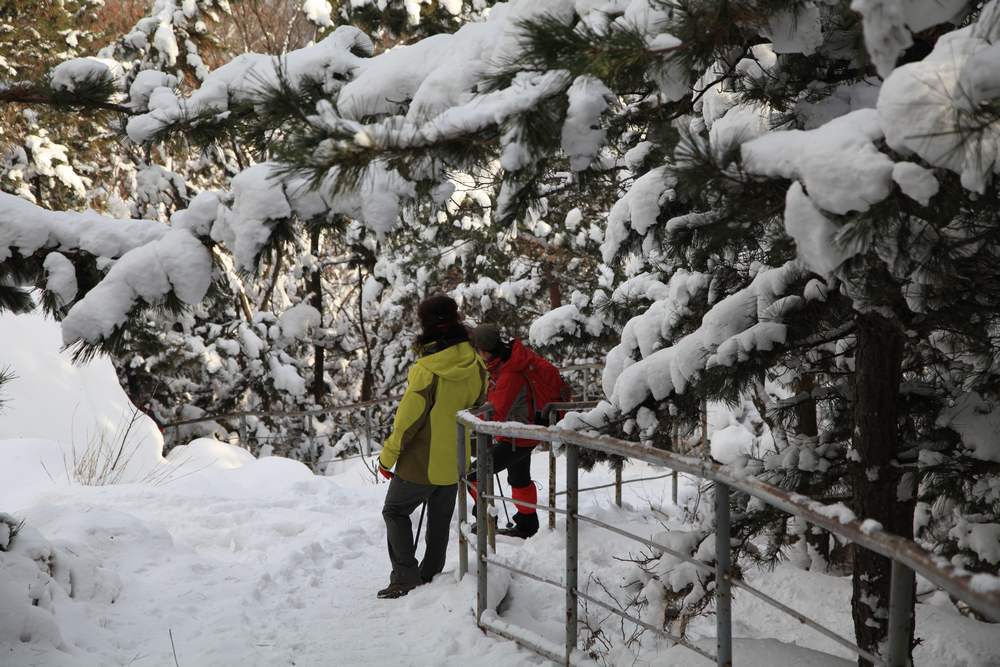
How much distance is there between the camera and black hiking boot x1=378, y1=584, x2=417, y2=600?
5371 mm

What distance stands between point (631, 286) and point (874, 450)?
12.6 feet

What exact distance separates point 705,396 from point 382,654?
213cm

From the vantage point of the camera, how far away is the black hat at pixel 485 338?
6.56 m

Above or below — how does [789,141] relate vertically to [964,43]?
below

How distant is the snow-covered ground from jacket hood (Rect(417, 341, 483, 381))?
1.25m

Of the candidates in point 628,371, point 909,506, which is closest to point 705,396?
point 628,371

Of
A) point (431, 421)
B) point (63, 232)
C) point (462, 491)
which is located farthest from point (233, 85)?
point (462, 491)

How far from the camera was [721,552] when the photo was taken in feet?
9.77

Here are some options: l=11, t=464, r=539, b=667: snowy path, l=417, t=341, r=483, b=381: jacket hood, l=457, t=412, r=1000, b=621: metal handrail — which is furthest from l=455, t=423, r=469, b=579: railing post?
l=457, t=412, r=1000, b=621: metal handrail

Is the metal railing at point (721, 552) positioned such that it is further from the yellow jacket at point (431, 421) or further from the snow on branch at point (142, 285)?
the snow on branch at point (142, 285)

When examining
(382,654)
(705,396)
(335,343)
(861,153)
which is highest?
(861,153)

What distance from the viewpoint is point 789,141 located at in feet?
7.46

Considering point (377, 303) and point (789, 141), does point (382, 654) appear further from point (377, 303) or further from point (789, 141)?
point (377, 303)

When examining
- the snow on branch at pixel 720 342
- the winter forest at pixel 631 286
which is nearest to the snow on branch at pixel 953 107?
the winter forest at pixel 631 286
